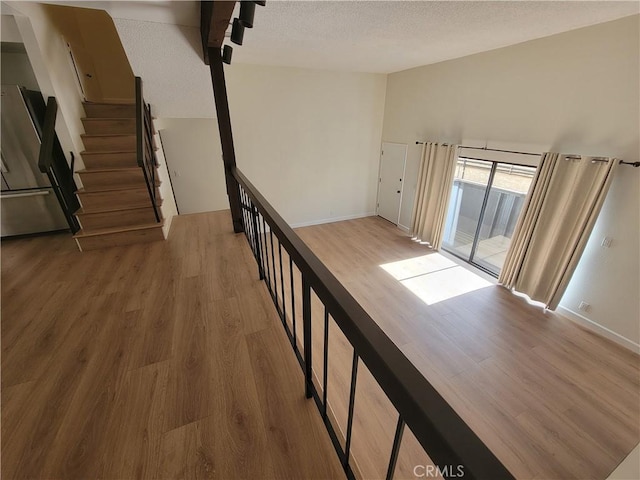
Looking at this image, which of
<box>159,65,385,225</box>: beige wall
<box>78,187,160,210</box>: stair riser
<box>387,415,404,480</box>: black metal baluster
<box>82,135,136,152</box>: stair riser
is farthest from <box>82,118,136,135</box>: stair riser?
<box>387,415,404,480</box>: black metal baluster

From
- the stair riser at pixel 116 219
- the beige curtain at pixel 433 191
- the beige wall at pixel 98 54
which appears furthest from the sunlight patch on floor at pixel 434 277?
the beige wall at pixel 98 54

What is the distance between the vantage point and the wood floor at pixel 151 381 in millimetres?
1037

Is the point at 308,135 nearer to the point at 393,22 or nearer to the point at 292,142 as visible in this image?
the point at 292,142

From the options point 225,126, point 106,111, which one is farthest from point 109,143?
Answer: point 225,126

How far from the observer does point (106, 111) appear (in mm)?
3324

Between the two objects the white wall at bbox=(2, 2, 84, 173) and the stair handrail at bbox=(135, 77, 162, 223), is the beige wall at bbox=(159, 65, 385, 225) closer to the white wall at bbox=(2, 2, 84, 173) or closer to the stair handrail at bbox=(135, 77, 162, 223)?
the white wall at bbox=(2, 2, 84, 173)

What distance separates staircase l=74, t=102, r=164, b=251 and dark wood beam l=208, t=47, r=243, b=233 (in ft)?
2.81

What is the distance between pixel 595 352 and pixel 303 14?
184 inches

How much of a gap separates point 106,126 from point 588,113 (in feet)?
18.5

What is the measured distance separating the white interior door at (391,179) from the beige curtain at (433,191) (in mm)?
708

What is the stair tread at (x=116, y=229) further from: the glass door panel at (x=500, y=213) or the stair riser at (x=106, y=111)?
the glass door panel at (x=500, y=213)

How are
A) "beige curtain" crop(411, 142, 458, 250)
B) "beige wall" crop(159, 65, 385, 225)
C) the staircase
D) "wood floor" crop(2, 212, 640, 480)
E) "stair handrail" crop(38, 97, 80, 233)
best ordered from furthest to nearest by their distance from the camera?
"beige wall" crop(159, 65, 385, 225) < "beige curtain" crop(411, 142, 458, 250) < the staircase < "stair handrail" crop(38, 97, 80, 233) < "wood floor" crop(2, 212, 640, 480)

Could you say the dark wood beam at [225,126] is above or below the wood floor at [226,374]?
above

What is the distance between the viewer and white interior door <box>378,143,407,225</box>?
580 cm
